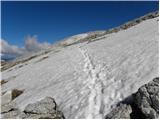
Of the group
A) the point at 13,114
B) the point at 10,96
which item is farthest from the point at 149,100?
the point at 10,96

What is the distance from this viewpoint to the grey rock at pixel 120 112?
1322 cm

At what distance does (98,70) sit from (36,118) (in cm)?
926

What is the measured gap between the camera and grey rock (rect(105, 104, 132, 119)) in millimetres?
13219

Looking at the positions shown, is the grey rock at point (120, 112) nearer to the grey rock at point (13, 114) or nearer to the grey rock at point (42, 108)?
the grey rock at point (42, 108)

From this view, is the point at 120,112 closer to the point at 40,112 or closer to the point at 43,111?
the point at 43,111

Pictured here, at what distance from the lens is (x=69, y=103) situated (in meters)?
16.7

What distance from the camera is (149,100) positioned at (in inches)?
504

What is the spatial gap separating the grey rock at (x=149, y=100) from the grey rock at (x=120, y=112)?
670mm

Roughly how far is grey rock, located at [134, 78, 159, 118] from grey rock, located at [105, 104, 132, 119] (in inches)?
26.4

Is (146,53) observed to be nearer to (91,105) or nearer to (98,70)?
(98,70)

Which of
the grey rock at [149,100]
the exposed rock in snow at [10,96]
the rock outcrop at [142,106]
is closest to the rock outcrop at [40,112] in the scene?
the rock outcrop at [142,106]

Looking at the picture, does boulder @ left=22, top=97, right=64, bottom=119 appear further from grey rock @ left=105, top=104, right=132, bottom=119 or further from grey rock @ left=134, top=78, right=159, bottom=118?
grey rock @ left=134, top=78, right=159, bottom=118

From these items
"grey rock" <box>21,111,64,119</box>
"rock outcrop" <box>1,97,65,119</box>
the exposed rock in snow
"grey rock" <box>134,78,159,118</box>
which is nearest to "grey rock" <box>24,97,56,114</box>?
"rock outcrop" <box>1,97,65,119</box>

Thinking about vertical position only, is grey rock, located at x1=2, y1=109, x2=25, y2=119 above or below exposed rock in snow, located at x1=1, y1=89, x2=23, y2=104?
below
